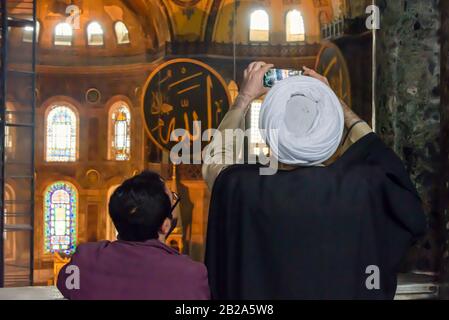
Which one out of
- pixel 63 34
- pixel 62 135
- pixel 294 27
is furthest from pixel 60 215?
pixel 294 27

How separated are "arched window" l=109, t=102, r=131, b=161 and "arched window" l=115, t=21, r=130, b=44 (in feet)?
4.42

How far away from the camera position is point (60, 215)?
16766mm

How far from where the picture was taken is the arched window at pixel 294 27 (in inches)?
582

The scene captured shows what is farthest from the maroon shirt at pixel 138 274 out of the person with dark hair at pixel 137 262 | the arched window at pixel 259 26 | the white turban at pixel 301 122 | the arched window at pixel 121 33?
the arched window at pixel 121 33

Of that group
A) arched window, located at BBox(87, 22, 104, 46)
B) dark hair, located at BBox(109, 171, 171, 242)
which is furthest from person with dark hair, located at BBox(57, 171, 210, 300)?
arched window, located at BBox(87, 22, 104, 46)

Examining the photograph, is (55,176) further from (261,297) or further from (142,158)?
(261,297)

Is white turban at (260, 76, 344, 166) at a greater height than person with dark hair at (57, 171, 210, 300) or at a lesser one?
greater

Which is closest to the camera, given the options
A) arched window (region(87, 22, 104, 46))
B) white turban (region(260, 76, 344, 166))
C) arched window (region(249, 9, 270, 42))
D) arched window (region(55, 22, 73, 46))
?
white turban (region(260, 76, 344, 166))

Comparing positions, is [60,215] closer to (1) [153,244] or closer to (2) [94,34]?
(2) [94,34]

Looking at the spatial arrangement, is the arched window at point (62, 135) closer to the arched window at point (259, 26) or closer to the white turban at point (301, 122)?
the arched window at point (259, 26)

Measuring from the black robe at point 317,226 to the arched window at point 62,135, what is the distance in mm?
14926

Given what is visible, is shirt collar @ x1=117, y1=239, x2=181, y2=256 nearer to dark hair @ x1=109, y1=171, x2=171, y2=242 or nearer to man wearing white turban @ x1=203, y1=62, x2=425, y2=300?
dark hair @ x1=109, y1=171, x2=171, y2=242

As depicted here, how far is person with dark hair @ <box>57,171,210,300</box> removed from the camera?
6.74ft

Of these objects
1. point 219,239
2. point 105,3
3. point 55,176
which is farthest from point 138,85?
point 219,239
